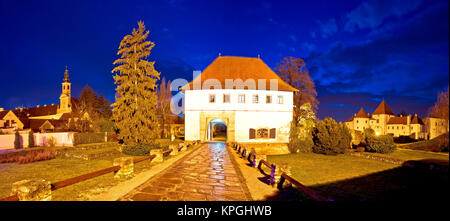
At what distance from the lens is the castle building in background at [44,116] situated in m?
36.2

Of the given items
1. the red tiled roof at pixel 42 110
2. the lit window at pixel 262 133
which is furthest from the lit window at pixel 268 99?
the red tiled roof at pixel 42 110

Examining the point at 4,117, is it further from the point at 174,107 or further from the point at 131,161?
the point at 131,161

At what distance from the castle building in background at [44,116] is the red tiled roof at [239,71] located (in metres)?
23.6

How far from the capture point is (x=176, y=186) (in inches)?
253

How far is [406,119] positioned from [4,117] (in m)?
95.5

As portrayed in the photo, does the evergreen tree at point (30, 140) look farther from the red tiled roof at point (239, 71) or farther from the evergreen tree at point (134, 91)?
the red tiled roof at point (239, 71)

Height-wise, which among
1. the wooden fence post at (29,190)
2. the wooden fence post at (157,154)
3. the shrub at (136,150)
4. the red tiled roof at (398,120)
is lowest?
the shrub at (136,150)

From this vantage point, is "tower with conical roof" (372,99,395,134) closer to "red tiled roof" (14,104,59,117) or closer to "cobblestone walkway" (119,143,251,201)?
"cobblestone walkway" (119,143,251,201)

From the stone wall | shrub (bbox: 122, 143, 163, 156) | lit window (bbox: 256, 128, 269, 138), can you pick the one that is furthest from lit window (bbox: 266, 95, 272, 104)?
shrub (bbox: 122, 143, 163, 156)

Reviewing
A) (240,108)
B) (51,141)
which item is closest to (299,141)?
(240,108)

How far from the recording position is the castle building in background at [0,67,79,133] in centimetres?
3619

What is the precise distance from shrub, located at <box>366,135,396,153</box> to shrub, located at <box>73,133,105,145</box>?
113 feet
